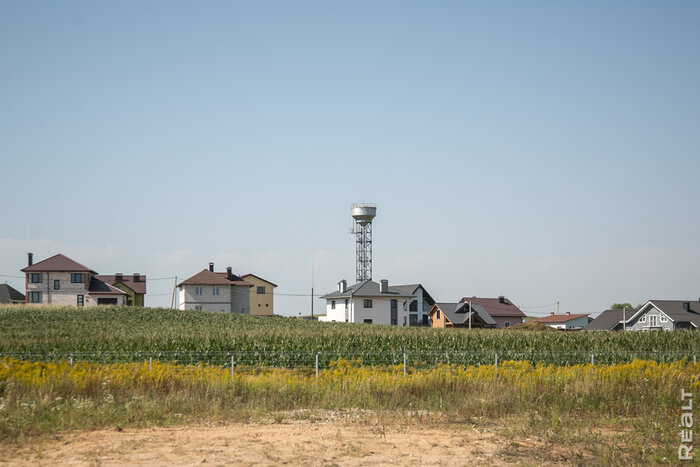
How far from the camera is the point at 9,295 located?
89188 mm

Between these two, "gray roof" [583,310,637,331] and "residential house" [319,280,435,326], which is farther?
"gray roof" [583,310,637,331]

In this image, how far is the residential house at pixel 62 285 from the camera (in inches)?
3017

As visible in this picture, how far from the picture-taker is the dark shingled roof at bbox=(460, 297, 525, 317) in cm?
9850

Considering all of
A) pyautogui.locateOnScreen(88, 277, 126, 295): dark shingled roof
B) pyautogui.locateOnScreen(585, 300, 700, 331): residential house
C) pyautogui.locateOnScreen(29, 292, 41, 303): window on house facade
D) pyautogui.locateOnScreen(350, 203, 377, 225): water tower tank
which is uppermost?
pyautogui.locateOnScreen(350, 203, 377, 225): water tower tank

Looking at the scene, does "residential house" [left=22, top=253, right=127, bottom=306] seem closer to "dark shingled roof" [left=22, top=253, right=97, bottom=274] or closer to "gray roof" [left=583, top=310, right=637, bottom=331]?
"dark shingled roof" [left=22, top=253, right=97, bottom=274]

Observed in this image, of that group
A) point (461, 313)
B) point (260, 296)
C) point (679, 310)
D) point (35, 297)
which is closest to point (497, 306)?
point (461, 313)

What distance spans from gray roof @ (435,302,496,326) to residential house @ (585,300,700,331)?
16.0 metres

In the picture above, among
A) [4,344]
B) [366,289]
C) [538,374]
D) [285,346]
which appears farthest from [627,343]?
[366,289]

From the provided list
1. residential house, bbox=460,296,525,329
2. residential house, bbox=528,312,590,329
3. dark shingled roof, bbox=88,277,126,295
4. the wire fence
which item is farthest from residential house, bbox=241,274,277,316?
the wire fence

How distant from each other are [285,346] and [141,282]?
67973mm

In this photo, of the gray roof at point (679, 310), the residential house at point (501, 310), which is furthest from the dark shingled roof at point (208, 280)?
the gray roof at point (679, 310)

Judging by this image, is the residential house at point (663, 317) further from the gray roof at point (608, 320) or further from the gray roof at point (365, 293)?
the gray roof at point (365, 293)

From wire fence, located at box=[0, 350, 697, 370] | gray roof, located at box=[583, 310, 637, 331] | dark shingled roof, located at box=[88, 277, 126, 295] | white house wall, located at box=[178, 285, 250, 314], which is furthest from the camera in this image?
gray roof, located at box=[583, 310, 637, 331]

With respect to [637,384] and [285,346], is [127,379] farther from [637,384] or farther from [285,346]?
[285,346]
